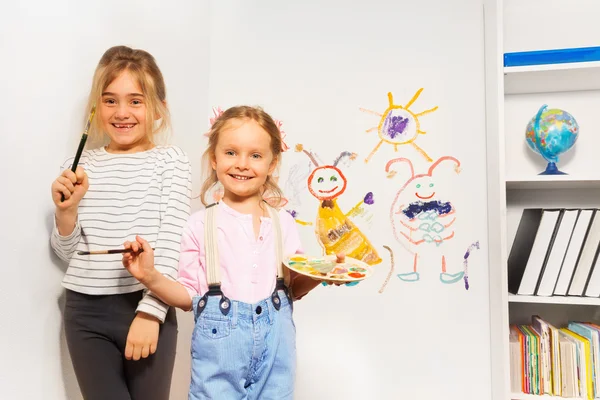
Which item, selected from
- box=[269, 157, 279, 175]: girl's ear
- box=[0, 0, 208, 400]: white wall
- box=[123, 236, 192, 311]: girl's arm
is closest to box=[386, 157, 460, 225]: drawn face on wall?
box=[269, 157, 279, 175]: girl's ear

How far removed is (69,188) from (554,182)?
1339 mm

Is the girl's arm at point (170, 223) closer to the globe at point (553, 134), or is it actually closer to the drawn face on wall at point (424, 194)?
the drawn face on wall at point (424, 194)

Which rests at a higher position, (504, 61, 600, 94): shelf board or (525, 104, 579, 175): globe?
(504, 61, 600, 94): shelf board

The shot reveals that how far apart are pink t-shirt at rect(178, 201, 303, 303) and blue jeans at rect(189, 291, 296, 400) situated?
0.03 metres

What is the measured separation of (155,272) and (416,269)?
996 millimetres

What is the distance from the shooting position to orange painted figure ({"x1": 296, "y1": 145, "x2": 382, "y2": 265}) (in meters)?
→ 1.64

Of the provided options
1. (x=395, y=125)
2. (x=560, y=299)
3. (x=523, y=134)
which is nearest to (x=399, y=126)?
(x=395, y=125)

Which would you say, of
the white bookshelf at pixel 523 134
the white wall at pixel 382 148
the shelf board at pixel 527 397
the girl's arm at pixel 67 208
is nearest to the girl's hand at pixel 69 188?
the girl's arm at pixel 67 208

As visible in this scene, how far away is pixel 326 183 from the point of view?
167 centimetres

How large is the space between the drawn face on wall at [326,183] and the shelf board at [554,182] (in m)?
0.55

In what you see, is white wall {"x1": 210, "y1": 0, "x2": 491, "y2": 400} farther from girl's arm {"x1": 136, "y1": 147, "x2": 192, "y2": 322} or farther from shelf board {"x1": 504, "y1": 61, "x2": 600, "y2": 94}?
girl's arm {"x1": 136, "y1": 147, "x2": 192, "y2": 322}

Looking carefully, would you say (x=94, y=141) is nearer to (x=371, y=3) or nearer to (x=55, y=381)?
(x=55, y=381)

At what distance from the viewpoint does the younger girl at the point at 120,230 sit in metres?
0.91

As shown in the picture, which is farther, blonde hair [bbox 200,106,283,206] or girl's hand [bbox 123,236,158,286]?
blonde hair [bbox 200,106,283,206]
